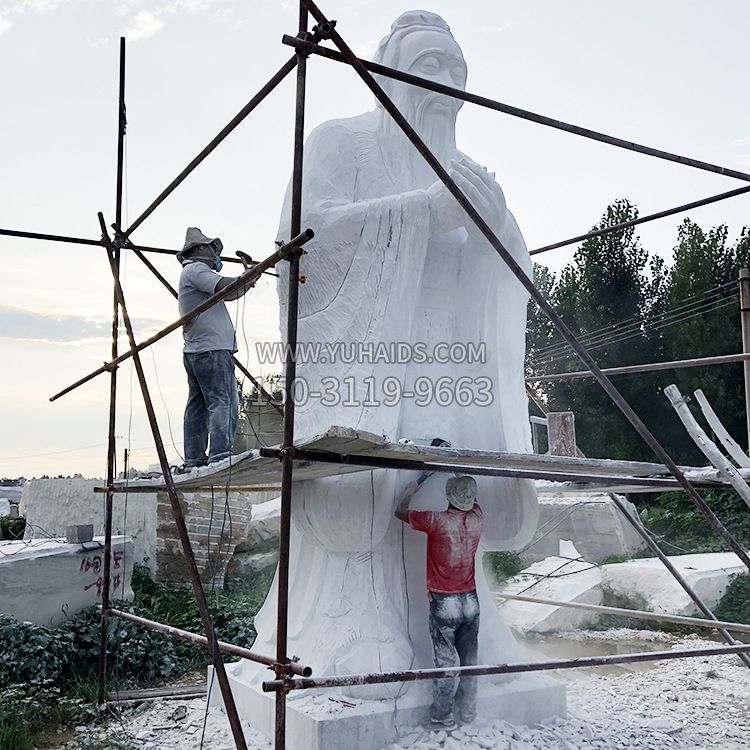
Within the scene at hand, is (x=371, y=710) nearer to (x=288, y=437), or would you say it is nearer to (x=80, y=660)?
(x=288, y=437)

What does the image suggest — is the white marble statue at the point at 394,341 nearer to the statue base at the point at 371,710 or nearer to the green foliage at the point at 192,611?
the statue base at the point at 371,710

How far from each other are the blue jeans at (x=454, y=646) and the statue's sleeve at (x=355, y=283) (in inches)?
38.5

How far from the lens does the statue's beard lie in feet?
17.4

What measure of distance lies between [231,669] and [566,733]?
203cm

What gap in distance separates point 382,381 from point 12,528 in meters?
10.3

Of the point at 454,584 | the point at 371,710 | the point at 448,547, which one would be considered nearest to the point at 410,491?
the point at 448,547

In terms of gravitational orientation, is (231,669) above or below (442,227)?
below

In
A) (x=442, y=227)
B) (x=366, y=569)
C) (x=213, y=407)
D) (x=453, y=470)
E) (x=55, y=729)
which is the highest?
(x=442, y=227)

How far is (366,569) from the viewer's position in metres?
4.90

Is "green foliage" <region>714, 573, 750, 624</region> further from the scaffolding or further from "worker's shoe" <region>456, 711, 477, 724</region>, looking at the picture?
"worker's shoe" <region>456, 711, 477, 724</region>

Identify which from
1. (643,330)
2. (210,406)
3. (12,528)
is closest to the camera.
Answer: (210,406)

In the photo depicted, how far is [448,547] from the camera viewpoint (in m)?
4.64

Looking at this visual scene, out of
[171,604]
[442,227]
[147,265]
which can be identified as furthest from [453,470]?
Answer: [171,604]

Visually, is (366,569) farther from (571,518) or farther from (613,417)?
(613,417)
